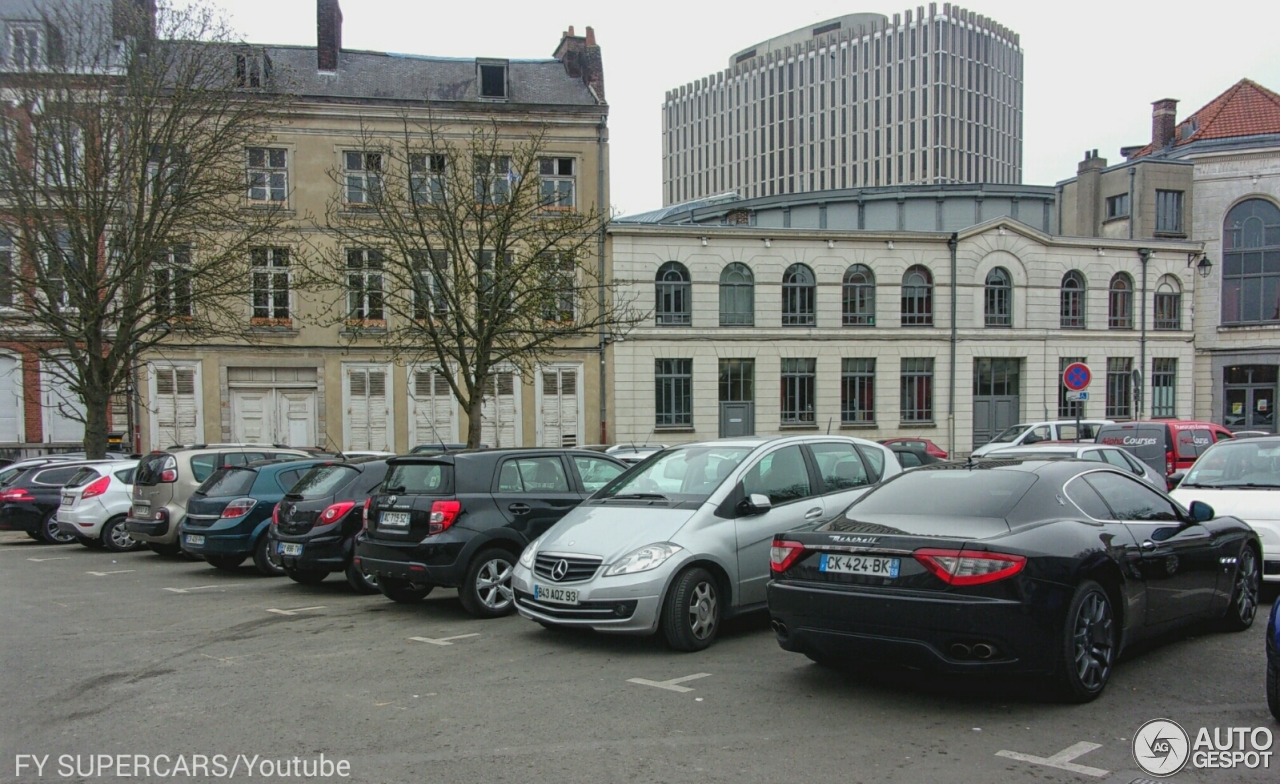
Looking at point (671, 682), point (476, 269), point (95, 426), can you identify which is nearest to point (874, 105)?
point (476, 269)

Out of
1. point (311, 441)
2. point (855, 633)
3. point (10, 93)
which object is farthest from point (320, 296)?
point (855, 633)

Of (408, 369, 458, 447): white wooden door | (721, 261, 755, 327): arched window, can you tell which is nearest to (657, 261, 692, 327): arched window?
(721, 261, 755, 327): arched window

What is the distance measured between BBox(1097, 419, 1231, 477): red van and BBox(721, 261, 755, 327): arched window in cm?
1798

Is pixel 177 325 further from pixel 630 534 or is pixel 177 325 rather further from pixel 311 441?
pixel 630 534

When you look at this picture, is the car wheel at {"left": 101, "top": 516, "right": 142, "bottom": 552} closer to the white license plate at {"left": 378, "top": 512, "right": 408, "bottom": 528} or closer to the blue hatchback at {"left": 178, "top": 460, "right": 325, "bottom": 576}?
the blue hatchback at {"left": 178, "top": 460, "right": 325, "bottom": 576}

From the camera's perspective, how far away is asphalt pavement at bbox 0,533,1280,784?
509 centimetres

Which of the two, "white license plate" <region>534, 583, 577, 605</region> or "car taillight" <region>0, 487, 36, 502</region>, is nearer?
"white license plate" <region>534, 583, 577, 605</region>

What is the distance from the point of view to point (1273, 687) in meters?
5.50

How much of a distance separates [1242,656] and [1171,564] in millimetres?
986

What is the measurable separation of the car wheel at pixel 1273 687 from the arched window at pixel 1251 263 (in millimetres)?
45205

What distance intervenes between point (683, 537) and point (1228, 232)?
4570 cm

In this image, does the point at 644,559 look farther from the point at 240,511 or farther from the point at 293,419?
the point at 293,419

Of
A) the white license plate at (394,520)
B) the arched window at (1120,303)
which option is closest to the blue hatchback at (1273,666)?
the white license plate at (394,520)

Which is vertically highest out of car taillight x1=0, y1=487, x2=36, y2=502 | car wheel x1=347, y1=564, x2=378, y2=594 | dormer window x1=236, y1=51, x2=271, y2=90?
dormer window x1=236, y1=51, x2=271, y2=90
